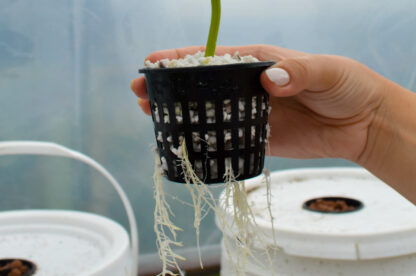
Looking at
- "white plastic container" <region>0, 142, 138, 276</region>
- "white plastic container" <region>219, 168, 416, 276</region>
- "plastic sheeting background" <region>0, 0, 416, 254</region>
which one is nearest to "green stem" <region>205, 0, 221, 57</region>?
"white plastic container" <region>219, 168, 416, 276</region>

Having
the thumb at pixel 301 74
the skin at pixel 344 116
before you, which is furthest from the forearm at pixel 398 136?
the thumb at pixel 301 74

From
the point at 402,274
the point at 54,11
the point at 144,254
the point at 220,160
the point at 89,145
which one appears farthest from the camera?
the point at 144,254

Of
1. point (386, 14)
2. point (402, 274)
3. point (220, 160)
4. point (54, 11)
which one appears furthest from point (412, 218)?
point (54, 11)

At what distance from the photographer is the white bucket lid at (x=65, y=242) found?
96cm

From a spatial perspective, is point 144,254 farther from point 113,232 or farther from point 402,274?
point 402,274

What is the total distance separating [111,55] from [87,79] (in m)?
0.11

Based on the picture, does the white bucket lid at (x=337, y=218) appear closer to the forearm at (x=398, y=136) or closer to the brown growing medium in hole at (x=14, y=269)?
the forearm at (x=398, y=136)

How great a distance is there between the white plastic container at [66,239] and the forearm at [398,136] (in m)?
0.58

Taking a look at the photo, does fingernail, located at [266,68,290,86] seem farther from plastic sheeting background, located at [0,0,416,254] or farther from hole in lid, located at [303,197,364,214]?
plastic sheeting background, located at [0,0,416,254]

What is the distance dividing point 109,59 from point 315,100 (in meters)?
0.84

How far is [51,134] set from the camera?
4.49 ft

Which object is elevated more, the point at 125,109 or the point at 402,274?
the point at 125,109

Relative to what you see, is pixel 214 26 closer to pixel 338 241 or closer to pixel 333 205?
pixel 338 241

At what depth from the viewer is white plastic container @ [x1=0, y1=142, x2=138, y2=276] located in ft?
3.15
